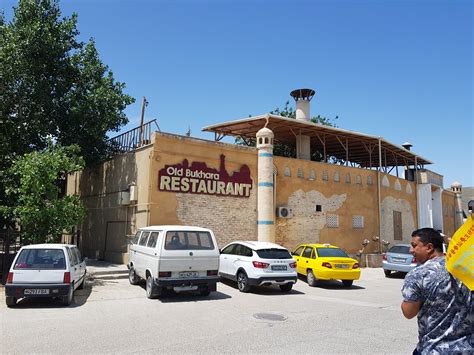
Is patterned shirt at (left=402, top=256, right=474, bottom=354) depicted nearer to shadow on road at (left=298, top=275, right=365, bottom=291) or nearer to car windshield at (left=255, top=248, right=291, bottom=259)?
car windshield at (left=255, top=248, right=291, bottom=259)

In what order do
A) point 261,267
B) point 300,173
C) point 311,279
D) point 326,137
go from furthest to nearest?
point 326,137
point 300,173
point 311,279
point 261,267

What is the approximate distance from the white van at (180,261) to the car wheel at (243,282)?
1480 millimetres

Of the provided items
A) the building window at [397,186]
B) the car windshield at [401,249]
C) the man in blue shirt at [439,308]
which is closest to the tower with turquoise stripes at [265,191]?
the car windshield at [401,249]

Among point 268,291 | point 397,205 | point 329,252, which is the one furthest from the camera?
point 397,205

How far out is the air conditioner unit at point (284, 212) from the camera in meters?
21.7

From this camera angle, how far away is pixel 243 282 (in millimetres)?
13219

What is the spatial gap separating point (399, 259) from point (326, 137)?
10.9 m

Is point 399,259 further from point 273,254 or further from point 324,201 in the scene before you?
point 273,254

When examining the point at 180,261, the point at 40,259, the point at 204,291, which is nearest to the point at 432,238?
the point at 180,261

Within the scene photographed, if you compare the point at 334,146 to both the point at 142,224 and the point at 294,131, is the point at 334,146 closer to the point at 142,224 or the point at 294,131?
the point at 294,131

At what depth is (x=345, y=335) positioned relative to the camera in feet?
24.7

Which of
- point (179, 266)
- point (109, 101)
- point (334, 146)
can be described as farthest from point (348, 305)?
point (334, 146)

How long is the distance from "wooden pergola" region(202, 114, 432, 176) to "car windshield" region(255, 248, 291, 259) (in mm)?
10521

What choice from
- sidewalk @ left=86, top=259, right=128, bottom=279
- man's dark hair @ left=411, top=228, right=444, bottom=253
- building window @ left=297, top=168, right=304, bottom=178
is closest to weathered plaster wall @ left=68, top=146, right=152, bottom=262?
sidewalk @ left=86, top=259, right=128, bottom=279
